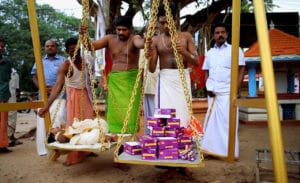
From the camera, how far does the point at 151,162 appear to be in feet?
9.15

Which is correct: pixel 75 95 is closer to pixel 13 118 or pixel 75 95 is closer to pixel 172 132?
pixel 172 132

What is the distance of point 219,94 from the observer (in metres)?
4.62

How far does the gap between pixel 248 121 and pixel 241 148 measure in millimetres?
3657

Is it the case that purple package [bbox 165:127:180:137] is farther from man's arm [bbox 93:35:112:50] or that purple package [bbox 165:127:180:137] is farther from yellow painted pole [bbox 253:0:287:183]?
man's arm [bbox 93:35:112:50]

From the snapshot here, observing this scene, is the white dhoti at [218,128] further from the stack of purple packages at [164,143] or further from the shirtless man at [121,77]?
the stack of purple packages at [164,143]

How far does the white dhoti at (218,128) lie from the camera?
457 centimetres

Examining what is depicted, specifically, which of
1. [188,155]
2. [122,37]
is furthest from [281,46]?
[188,155]

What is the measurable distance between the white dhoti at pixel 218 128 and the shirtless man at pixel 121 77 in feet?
4.04

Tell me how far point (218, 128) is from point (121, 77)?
Result: 5.42 ft

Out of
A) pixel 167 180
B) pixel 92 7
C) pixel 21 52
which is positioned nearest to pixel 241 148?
pixel 167 180

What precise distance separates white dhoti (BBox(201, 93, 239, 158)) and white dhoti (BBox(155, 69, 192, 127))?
0.95 m

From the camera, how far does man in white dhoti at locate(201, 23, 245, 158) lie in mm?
4570

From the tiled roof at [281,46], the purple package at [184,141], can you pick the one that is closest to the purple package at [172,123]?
the purple package at [184,141]

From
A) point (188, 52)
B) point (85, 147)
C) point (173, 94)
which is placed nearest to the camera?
point (85, 147)
